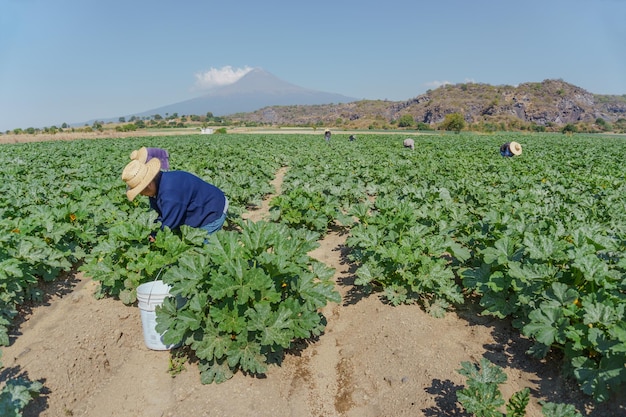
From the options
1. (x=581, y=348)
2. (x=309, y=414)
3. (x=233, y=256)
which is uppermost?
(x=233, y=256)

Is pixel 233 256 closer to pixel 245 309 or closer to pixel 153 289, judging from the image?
pixel 245 309

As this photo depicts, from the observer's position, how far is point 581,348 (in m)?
2.93

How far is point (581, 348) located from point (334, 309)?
2.76 meters

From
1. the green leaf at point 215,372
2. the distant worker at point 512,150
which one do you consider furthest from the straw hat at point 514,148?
the green leaf at point 215,372

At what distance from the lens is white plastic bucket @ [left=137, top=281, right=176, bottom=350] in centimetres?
376

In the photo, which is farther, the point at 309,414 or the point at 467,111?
the point at 467,111

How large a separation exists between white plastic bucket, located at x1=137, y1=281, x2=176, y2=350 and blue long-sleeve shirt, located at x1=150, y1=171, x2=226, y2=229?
106cm

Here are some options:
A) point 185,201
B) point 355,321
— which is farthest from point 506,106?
point 185,201

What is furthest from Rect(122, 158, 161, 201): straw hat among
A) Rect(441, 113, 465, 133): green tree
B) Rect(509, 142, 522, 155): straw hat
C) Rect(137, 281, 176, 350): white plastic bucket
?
Rect(441, 113, 465, 133): green tree

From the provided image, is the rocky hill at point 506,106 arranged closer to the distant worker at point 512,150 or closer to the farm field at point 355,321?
the distant worker at point 512,150

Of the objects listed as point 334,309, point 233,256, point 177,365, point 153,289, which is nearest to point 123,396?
point 177,365

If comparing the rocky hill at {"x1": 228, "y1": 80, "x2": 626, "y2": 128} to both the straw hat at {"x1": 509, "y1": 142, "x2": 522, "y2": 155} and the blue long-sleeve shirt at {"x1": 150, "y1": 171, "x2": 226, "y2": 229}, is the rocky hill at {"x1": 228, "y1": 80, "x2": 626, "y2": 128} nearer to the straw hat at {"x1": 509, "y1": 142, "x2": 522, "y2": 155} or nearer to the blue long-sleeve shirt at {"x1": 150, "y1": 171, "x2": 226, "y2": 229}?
the straw hat at {"x1": 509, "y1": 142, "x2": 522, "y2": 155}

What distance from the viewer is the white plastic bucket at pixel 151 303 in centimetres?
376

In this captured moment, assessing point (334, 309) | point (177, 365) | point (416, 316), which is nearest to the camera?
point (177, 365)
